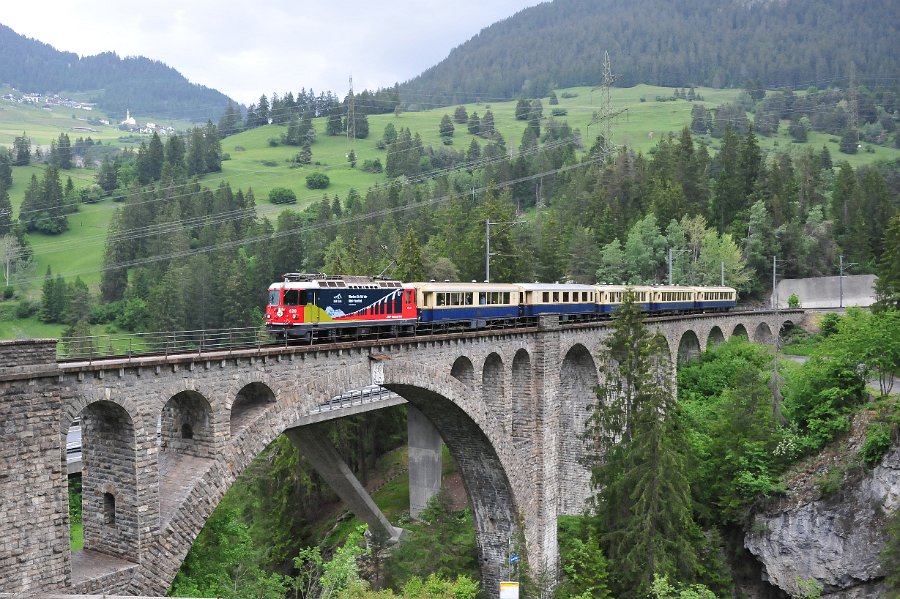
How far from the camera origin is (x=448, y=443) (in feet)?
115

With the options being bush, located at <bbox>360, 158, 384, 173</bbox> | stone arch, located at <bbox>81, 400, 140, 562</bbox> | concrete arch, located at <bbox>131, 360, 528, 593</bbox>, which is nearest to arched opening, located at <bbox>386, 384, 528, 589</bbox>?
concrete arch, located at <bbox>131, 360, 528, 593</bbox>

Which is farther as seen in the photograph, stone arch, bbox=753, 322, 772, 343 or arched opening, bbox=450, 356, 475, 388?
stone arch, bbox=753, 322, 772, 343

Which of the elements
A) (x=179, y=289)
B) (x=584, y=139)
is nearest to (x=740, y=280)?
(x=179, y=289)

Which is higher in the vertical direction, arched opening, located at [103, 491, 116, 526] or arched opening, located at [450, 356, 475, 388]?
arched opening, located at [450, 356, 475, 388]

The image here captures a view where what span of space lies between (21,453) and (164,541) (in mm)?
4378

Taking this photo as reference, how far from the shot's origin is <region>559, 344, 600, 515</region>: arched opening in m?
43.9

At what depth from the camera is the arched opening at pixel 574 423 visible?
144ft

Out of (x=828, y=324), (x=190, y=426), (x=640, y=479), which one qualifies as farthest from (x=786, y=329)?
(x=190, y=426)

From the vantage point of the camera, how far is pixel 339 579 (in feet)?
69.1

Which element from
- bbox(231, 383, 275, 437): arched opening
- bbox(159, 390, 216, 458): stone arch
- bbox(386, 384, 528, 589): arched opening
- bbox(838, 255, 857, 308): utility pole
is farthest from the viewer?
bbox(838, 255, 857, 308): utility pole

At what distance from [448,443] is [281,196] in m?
101

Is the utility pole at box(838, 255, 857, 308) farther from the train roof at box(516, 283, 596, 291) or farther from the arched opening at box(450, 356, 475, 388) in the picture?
the arched opening at box(450, 356, 475, 388)

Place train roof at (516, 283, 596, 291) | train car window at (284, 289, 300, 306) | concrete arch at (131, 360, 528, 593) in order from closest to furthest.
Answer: concrete arch at (131, 360, 528, 593) < train car window at (284, 289, 300, 306) < train roof at (516, 283, 596, 291)

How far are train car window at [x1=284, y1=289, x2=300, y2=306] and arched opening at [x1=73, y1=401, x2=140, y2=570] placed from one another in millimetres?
9110
